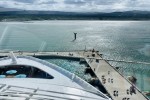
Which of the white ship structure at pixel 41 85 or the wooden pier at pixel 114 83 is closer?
the white ship structure at pixel 41 85

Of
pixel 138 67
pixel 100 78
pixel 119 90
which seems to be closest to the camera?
pixel 119 90

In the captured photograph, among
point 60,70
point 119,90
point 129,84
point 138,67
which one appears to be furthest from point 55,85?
point 138,67

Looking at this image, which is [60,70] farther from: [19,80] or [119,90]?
[119,90]

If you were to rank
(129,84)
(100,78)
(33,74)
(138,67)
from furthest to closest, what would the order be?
1. (138,67)
2. (100,78)
3. (129,84)
4. (33,74)

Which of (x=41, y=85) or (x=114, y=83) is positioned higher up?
(x=114, y=83)

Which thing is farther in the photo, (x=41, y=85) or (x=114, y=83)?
(x=114, y=83)

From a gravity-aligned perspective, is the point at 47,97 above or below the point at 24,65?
below

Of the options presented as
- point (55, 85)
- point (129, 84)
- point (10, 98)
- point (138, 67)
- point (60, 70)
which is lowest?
point (10, 98)

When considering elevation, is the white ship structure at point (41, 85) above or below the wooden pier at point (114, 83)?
below

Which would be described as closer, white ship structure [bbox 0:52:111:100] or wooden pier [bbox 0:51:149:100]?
white ship structure [bbox 0:52:111:100]

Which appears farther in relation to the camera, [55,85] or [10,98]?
[55,85]

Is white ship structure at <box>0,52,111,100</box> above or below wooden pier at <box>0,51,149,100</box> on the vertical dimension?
below
